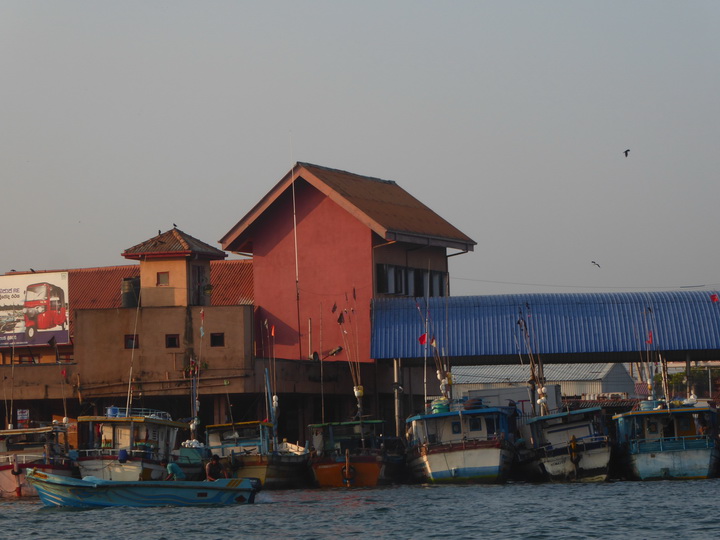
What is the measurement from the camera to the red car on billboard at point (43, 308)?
8944 centimetres

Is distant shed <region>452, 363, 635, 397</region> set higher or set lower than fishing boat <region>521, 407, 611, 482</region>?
higher

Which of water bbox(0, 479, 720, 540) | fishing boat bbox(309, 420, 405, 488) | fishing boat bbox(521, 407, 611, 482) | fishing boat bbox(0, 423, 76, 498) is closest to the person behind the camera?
water bbox(0, 479, 720, 540)

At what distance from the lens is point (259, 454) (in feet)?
A: 184

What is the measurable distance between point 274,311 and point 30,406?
13.7 metres

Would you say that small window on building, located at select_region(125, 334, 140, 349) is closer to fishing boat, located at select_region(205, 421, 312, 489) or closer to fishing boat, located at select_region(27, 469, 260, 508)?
fishing boat, located at select_region(205, 421, 312, 489)

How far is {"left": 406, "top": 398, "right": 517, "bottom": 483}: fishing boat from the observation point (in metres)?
54.9

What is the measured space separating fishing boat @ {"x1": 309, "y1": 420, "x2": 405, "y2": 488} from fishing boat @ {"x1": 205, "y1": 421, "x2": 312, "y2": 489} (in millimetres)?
988

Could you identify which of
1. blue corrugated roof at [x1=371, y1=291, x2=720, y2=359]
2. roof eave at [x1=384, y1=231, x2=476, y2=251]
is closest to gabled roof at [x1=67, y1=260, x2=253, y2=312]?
roof eave at [x1=384, y1=231, x2=476, y2=251]

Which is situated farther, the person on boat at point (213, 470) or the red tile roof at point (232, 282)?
the red tile roof at point (232, 282)

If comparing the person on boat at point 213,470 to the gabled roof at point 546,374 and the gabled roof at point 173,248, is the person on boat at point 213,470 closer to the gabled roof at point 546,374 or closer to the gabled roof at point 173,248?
the gabled roof at point 173,248

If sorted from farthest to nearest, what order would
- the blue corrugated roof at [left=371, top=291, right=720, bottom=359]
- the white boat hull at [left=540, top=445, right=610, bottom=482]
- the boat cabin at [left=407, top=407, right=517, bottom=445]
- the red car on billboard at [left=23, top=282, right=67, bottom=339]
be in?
the red car on billboard at [left=23, top=282, right=67, bottom=339] < the blue corrugated roof at [left=371, top=291, right=720, bottom=359] < the boat cabin at [left=407, top=407, right=517, bottom=445] < the white boat hull at [left=540, top=445, right=610, bottom=482]

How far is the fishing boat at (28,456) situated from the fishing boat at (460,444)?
14.1m

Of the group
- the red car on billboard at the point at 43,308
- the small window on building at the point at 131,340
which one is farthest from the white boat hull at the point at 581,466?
the red car on billboard at the point at 43,308

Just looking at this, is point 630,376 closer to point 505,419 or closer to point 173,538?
point 505,419
